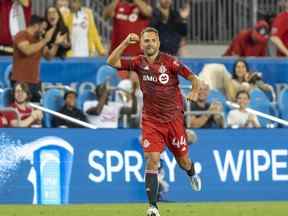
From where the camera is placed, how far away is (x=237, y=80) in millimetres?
20078

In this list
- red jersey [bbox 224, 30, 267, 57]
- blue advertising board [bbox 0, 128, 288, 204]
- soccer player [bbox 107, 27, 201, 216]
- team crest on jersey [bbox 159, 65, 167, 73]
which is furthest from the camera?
red jersey [bbox 224, 30, 267, 57]

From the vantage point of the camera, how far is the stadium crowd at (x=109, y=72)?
18.3m

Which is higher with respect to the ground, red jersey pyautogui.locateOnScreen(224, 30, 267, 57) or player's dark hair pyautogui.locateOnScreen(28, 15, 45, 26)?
player's dark hair pyautogui.locateOnScreen(28, 15, 45, 26)

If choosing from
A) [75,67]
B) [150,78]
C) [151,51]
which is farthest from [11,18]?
[151,51]

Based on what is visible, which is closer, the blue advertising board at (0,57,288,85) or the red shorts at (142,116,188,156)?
the red shorts at (142,116,188,156)

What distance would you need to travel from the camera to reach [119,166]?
54.7ft

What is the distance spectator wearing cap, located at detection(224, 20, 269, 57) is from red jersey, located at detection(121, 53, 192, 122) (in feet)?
25.4

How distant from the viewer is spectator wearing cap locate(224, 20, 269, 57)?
21328 millimetres

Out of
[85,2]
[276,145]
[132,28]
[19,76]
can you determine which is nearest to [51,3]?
[85,2]

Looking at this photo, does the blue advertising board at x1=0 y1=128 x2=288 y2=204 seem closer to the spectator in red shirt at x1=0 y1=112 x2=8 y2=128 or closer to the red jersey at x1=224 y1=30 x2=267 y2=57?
the spectator in red shirt at x1=0 y1=112 x2=8 y2=128

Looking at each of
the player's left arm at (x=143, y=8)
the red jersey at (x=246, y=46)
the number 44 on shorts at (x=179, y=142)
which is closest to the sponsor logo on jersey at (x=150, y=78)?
the number 44 on shorts at (x=179, y=142)

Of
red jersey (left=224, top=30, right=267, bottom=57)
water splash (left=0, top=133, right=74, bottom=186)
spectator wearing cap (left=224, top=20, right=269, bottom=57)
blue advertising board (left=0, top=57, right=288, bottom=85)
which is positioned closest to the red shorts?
water splash (left=0, top=133, right=74, bottom=186)

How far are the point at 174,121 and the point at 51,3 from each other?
31.2 ft

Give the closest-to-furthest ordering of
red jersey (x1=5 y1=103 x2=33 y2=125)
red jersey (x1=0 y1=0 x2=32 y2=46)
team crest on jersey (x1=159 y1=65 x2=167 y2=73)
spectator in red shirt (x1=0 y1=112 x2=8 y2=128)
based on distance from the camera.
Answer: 1. team crest on jersey (x1=159 y1=65 x2=167 y2=73)
2. spectator in red shirt (x1=0 y1=112 x2=8 y2=128)
3. red jersey (x1=5 y1=103 x2=33 y2=125)
4. red jersey (x1=0 y1=0 x2=32 y2=46)
